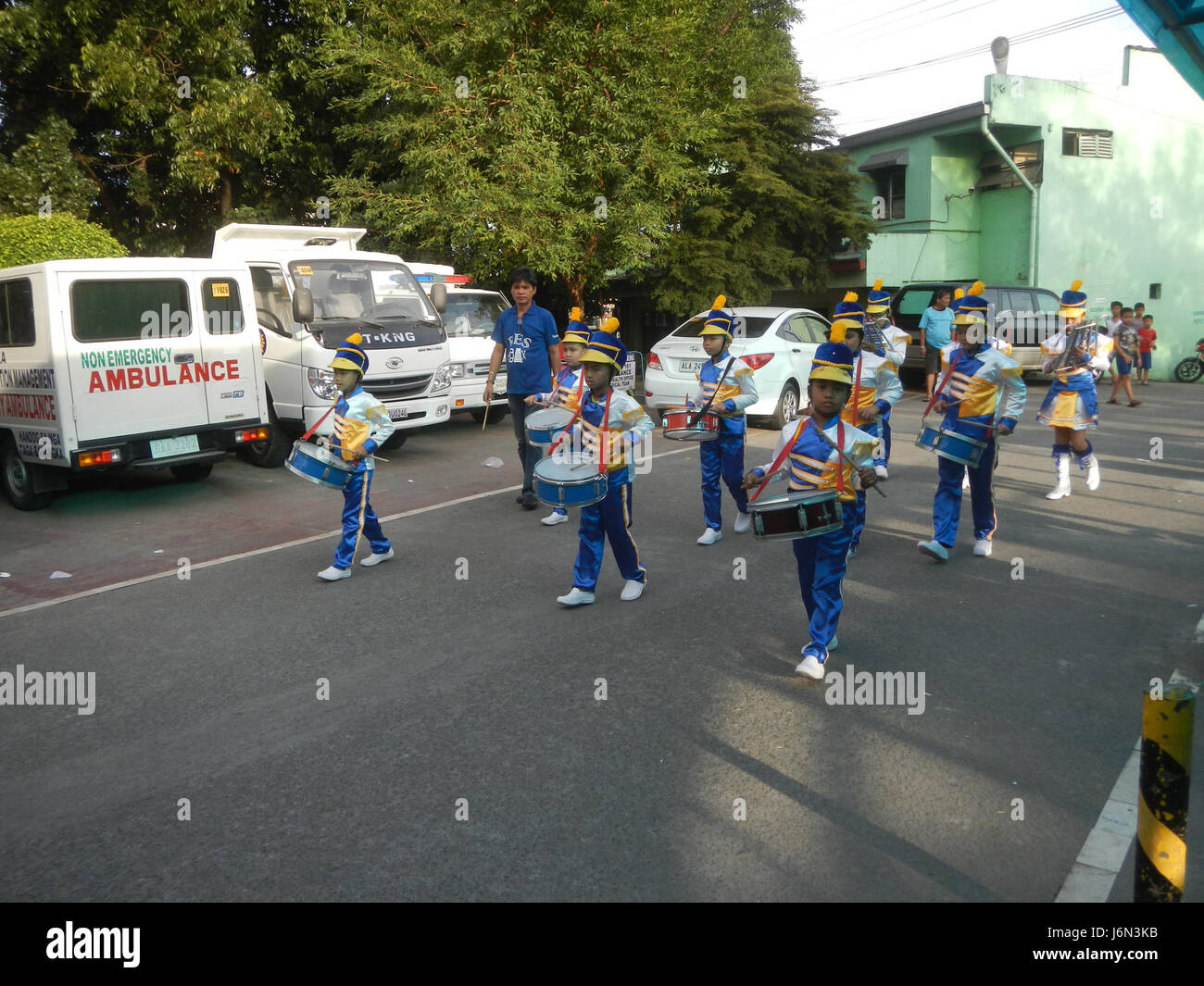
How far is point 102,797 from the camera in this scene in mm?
4367

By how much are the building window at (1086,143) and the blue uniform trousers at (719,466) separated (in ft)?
71.5

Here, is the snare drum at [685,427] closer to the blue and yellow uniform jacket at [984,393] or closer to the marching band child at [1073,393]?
the blue and yellow uniform jacket at [984,393]

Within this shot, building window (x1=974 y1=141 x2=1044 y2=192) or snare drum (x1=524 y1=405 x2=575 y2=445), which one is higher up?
building window (x1=974 y1=141 x2=1044 y2=192)

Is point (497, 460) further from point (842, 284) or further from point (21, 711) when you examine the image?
point (842, 284)

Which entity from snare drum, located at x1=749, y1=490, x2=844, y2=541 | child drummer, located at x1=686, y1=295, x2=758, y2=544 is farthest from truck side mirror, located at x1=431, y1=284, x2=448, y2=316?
snare drum, located at x1=749, y1=490, x2=844, y2=541

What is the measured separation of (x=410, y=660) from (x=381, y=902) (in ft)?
8.07

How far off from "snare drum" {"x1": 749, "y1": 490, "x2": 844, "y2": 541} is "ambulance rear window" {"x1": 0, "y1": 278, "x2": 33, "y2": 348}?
756cm

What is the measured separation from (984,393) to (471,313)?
9.43 m

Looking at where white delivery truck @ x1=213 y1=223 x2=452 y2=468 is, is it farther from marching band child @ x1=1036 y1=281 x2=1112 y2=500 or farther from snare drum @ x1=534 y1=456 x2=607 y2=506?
marching band child @ x1=1036 y1=281 x2=1112 y2=500

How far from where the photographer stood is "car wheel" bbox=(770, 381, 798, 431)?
14.7 metres

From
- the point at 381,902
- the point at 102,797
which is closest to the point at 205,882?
the point at 381,902

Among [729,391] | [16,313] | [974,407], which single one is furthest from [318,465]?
[974,407]
